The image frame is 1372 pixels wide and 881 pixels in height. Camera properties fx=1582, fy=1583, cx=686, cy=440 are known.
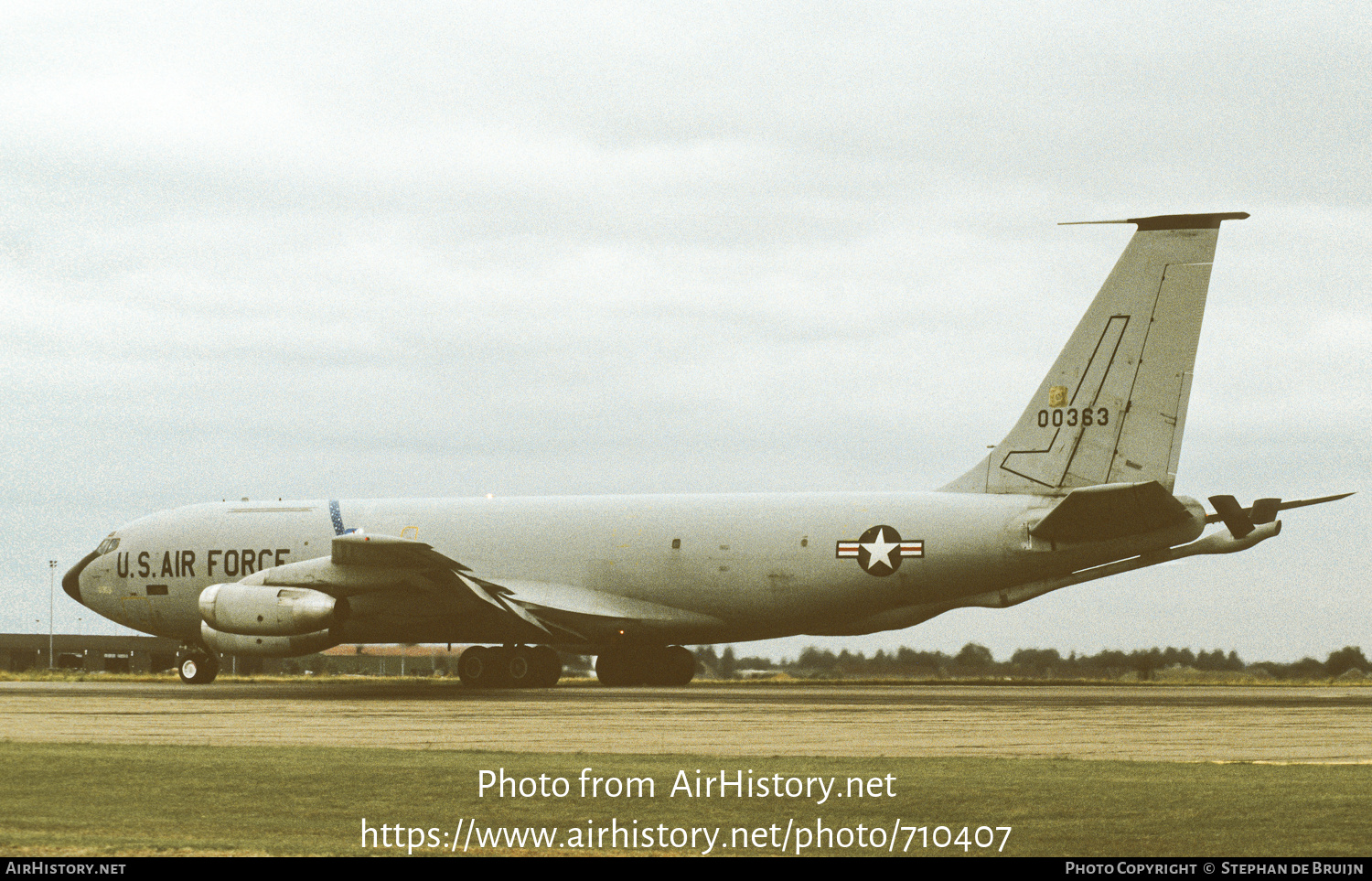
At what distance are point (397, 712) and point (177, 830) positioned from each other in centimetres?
1351

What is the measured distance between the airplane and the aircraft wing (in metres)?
0.05

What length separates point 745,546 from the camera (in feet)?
105

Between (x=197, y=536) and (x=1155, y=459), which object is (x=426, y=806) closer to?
(x=1155, y=459)

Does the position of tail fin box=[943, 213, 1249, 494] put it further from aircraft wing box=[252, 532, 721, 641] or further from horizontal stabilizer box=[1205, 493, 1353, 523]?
aircraft wing box=[252, 532, 721, 641]

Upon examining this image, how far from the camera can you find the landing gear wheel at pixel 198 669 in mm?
37312

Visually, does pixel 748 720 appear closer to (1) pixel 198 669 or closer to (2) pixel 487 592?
(2) pixel 487 592

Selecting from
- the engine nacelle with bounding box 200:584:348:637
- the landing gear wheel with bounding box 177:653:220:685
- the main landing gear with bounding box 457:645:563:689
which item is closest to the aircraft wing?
the engine nacelle with bounding box 200:584:348:637

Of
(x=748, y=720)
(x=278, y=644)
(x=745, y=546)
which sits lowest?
(x=748, y=720)

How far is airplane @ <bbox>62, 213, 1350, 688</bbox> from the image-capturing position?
29391mm

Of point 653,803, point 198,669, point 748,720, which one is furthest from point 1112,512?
point 198,669

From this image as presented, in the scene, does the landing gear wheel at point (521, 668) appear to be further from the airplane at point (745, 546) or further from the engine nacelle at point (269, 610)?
the engine nacelle at point (269, 610)

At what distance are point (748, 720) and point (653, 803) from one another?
32.8ft

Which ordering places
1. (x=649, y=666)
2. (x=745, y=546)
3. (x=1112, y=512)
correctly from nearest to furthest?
(x=1112, y=512)
(x=745, y=546)
(x=649, y=666)
